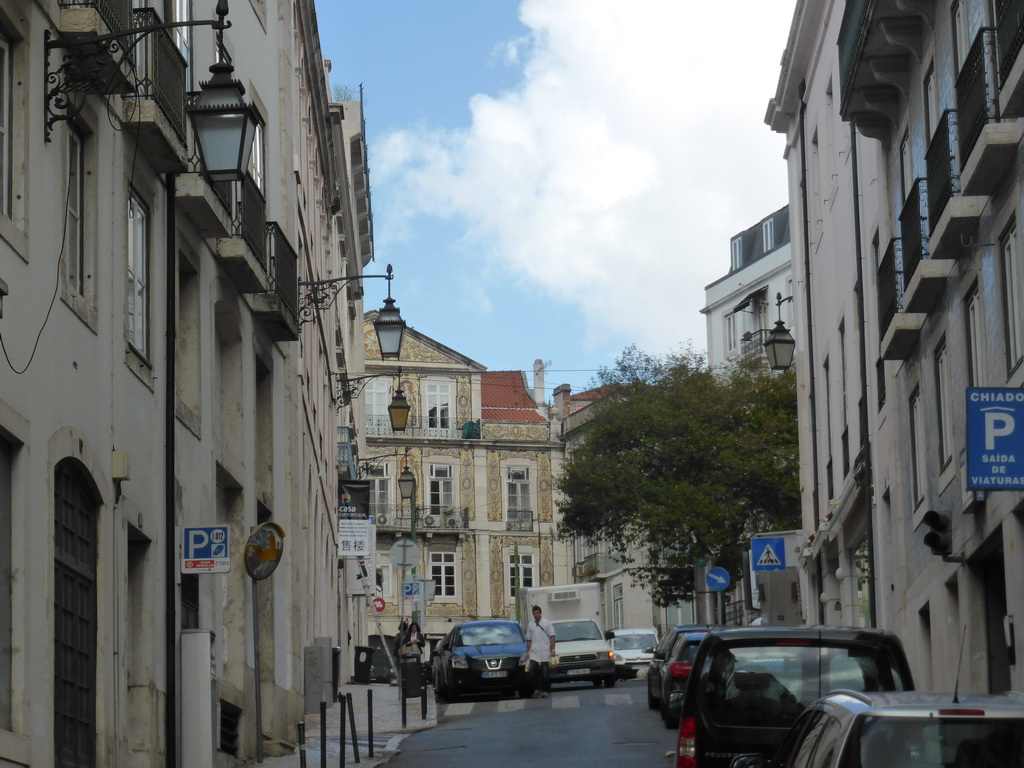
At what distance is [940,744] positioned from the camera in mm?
7152

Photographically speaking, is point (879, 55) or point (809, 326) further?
point (809, 326)

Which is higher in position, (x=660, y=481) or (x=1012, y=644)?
(x=660, y=481)

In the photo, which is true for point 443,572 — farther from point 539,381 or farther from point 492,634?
point 492,634

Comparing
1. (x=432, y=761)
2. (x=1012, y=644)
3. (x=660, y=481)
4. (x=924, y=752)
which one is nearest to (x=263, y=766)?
(x=432, y=761)

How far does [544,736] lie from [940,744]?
1573 cm

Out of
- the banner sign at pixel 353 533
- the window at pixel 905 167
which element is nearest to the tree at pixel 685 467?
the banner sign at pixel 353 533

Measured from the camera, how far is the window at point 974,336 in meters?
19.0

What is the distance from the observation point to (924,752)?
7141mm

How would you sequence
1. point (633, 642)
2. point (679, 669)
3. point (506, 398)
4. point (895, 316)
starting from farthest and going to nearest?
1. point (506, 398)
2. point (633, 642)
3. point (679, 669)
4. point (895, 316)

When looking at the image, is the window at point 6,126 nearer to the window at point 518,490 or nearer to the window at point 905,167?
the window at point 905,167

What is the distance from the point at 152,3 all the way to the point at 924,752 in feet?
41.2

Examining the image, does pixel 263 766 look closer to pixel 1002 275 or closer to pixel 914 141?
pixel 1002 275

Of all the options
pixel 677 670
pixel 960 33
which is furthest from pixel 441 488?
pixel 960 33

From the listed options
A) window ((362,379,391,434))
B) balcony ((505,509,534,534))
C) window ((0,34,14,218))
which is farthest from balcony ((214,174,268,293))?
balcony ((505,509,534,534))
